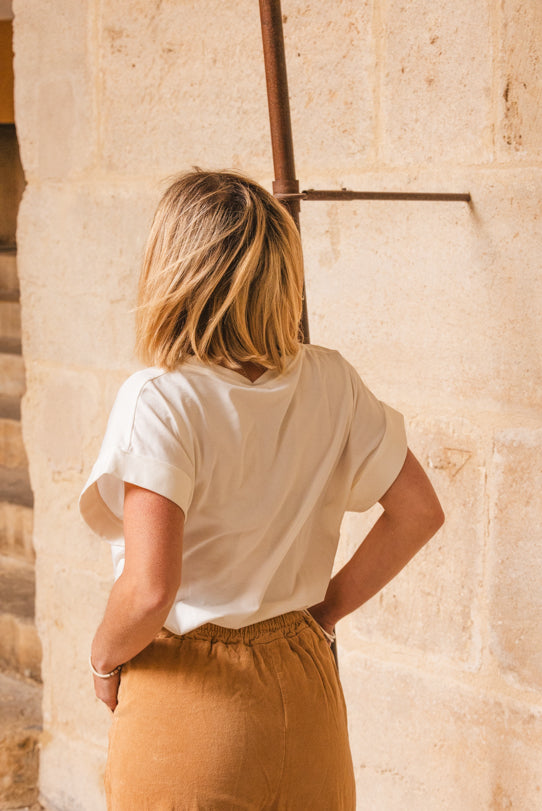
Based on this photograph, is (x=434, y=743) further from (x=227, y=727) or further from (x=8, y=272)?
(x=8, y=272)

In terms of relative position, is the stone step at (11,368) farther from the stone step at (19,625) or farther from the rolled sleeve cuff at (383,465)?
the rolled sleeve cuff at (383,465)

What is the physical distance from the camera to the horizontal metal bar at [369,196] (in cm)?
144

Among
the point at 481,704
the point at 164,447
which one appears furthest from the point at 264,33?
the point at 481,704

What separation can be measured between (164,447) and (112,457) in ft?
0.22

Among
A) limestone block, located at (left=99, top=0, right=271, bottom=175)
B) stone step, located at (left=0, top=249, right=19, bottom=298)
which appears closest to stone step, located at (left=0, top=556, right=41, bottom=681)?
stone step, located at (left=0, top=249, right=19, bottom=298)

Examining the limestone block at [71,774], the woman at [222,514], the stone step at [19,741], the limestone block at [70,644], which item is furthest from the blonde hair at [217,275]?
the stone step at [19,741]

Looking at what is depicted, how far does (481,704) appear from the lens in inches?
71.1

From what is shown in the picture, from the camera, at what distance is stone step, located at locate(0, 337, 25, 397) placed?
3.14 m

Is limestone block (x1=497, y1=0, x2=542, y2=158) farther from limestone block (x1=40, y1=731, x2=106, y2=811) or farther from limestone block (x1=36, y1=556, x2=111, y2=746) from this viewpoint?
limestone block (x1=40, y1=731, x2=106, y2=811)

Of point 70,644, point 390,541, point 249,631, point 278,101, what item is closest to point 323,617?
point 390,541

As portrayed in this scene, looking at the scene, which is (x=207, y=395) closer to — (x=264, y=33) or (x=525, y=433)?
(x=264, y=33)

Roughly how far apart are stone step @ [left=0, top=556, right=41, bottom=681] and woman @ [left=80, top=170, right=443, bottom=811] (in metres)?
1.84

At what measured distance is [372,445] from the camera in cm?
142

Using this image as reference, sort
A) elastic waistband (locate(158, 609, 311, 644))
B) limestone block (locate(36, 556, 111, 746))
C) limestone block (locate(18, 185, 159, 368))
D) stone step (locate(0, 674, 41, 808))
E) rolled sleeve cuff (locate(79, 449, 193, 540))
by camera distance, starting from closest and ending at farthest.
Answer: rolled sleeve cuff (locate(79, 449, 193, 540)) < elastic waistband (locate(158, 609, 311, 644)) < limestone block (locate(18, 185, 159, 368)) < limestone block (locate(36, 556, 111, 746)) < stone step (locate(0, 674, 41, 808))
